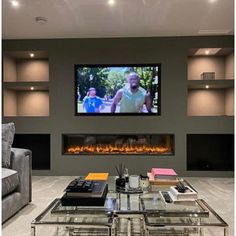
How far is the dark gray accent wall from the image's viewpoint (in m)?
5.00

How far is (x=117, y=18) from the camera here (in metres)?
4.12

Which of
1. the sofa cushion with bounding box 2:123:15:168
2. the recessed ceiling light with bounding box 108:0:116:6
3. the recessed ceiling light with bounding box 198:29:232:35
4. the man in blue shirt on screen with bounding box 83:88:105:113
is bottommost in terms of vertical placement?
the sofa cushion with bounding box 2:123:15:168

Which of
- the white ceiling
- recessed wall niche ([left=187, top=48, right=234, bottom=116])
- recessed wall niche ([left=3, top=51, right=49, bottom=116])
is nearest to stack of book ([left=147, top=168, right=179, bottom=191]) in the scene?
the white ceiling

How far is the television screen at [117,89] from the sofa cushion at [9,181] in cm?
237

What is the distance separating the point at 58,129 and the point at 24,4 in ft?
7.26

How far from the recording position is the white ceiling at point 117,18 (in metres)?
3.65

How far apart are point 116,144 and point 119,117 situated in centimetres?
56

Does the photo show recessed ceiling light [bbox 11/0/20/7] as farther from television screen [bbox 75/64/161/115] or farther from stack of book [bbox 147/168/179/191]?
stack of book [bbox 147/168/179/191]

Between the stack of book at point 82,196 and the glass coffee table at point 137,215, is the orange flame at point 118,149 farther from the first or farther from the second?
the stack of book at point 82,196

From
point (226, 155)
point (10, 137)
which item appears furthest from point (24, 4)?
point (226, 155)

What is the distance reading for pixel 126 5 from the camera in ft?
12.1

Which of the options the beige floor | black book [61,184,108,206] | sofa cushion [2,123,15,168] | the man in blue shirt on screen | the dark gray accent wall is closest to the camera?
black book [61,184,108,206]

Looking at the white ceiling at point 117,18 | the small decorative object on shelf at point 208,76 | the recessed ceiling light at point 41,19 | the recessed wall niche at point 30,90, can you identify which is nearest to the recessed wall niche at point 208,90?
the small decorative object on shelf at point 208,76

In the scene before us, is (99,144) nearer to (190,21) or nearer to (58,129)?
(58,129)
